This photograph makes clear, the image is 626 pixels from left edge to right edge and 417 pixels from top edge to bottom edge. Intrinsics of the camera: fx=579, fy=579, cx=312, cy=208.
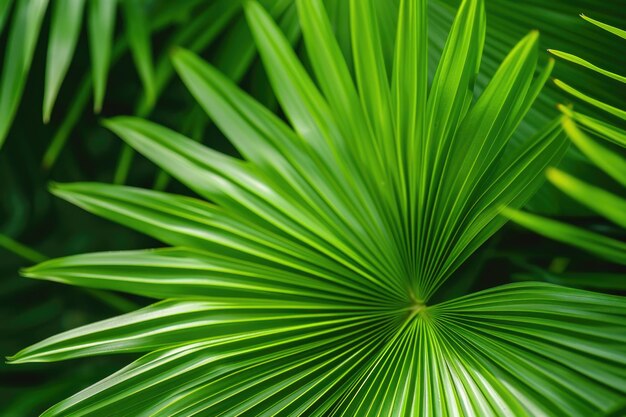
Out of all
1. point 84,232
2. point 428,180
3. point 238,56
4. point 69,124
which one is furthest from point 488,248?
point 84,232

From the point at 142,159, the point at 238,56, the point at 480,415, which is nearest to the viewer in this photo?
the point at 480,415

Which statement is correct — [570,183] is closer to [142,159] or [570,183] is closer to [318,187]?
[318,187]

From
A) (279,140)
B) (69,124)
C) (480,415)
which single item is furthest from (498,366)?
(69,124)

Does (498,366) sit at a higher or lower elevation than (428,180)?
lower

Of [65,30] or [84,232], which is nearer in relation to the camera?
[65,30]

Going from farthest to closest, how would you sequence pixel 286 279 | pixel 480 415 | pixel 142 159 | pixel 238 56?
1. pixel 142 159
2. pixel 238 56
3. pixel 286 279
4. pixel 480 415

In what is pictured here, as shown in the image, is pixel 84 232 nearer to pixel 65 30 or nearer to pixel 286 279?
pixel 65 30


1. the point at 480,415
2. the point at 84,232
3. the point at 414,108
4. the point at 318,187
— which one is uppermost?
the point at 414,108
